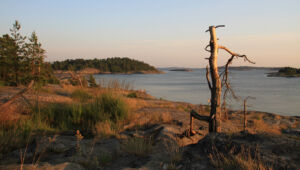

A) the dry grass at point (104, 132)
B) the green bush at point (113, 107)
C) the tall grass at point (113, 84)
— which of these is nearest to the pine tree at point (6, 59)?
the tall grass at point (113, 84)

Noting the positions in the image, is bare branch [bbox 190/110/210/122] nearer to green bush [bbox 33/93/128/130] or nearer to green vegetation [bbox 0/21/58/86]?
green bush [bbox 33/93/128/130]

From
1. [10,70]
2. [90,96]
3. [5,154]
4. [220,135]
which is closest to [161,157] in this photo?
[220,135]

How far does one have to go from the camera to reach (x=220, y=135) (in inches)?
150

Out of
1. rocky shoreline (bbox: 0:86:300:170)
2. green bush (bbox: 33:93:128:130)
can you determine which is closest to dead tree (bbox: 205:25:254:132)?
rocky shoreline (bbox: 0:86:300:170)

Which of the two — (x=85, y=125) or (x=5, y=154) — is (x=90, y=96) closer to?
(x=85, y=125)

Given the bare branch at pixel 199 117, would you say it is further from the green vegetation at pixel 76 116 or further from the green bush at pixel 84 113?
the green bush at pixel 84 113

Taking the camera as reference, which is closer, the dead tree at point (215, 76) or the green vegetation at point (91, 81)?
the dead tree at point (215, 76)

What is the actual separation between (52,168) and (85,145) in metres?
1.65

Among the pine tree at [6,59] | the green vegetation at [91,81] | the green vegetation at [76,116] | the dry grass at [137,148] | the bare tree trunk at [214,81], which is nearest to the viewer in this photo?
the dry grass at [137,148]

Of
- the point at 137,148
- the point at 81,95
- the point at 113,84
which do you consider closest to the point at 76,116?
the point at 113,84

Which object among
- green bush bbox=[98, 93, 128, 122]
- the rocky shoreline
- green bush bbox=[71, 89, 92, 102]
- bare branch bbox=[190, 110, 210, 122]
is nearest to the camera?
the rocky shoreline

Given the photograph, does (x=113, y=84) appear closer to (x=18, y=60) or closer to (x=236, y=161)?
(x=236, y=161)

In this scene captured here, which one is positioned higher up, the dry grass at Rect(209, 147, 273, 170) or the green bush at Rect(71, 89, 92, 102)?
the green bush at Rect(71, 89, 92, 102)

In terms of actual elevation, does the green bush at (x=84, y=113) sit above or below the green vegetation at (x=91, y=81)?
below
